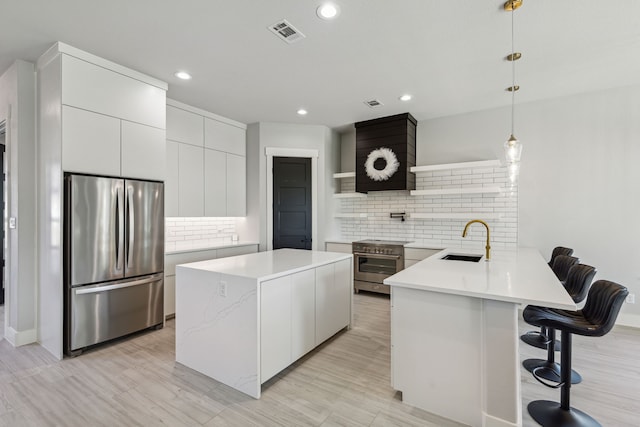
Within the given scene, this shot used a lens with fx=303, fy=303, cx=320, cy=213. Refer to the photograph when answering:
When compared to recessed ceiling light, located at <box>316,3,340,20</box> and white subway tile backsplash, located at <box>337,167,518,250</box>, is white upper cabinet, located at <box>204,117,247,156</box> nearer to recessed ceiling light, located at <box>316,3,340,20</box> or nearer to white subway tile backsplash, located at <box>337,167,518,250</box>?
white subway tile backsplash, located at <box>337,167,518,250</box>

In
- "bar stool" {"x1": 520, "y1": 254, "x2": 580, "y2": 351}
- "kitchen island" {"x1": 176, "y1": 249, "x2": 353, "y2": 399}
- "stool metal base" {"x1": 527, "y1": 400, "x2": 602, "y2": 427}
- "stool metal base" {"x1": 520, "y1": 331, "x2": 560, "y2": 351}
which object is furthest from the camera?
"stool metal base" {"x1": 520, "y1": 331, "x2": 560, "y2": 351}

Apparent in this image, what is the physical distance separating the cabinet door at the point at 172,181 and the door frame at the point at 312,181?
4.59 ft

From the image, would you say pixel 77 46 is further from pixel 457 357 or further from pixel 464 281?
pixel 457 357

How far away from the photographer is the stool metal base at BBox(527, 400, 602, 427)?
186cm

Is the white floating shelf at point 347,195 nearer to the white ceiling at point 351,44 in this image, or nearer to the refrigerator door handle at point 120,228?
the white ceiling at point 351,44

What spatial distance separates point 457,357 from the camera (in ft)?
6.27

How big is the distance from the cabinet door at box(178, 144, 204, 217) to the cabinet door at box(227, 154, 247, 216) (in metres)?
0.48

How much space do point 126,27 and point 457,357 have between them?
347 cm

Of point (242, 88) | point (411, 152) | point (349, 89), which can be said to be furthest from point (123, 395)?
point (411, 152)

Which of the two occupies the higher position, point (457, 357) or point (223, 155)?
point (223, 155)

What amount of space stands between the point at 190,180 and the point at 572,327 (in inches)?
172

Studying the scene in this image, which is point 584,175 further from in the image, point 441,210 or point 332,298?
point 332,298

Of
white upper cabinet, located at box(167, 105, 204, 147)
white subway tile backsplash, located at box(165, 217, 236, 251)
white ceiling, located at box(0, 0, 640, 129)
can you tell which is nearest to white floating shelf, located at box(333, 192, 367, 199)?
white ceiling, located at box(0, 0, 640, 129)

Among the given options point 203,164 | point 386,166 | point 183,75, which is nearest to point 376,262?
point 386,166
